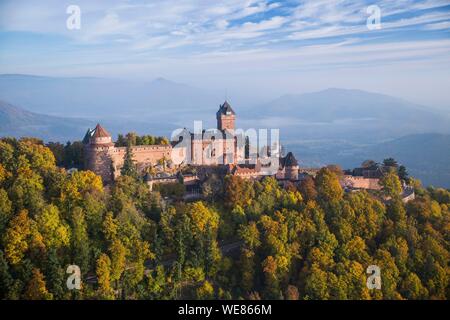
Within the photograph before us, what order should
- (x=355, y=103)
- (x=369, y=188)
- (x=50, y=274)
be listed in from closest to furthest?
(x=50, y=274)
(x=369, y=188)
(x=355, y=103)

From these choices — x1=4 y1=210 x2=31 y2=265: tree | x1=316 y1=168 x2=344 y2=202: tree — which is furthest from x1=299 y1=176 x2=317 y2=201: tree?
x1=4 y1=210 x2=31 y2=265: tree

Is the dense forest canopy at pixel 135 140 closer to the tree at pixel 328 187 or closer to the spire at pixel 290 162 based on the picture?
the spire at pixel 290 162

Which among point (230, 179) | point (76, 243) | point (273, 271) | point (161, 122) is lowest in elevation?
point (273, 271)

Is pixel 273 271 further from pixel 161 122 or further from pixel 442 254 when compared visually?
pixel 161 122

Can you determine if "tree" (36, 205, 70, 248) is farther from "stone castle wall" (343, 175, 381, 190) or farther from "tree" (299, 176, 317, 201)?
"stone castle wall" (343, 175, 381, 190)

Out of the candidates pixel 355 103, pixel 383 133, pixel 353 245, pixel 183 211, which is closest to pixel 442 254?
pixel 353 245

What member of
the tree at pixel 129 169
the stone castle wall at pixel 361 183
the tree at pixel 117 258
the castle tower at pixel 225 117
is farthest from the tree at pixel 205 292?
the castle tower at pixel 225 117

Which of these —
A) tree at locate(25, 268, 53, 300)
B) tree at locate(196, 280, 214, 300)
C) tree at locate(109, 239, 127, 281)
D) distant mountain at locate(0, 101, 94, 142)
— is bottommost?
tree at locate(196, 280, 214, 300)
